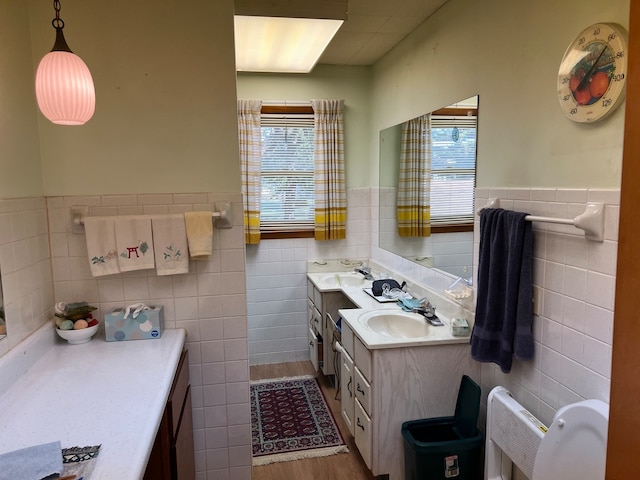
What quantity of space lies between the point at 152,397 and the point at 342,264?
8.85ft

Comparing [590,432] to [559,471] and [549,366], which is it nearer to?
[559,471]

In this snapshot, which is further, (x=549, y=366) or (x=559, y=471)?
(x=549, y=366)

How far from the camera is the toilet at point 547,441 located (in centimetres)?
142

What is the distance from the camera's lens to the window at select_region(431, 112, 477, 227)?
7.84ft

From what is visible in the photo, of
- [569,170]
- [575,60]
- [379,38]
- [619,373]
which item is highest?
[379,38]

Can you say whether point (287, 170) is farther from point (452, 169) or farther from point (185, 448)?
point (185, 448)

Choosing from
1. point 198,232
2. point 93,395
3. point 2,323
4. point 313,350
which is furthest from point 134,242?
point 313,350

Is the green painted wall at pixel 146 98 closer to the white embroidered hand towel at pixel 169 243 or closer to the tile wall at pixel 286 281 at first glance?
the white embroidered hand towel at pixel 169 243

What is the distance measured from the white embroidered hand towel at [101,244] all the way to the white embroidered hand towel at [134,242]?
2 cm

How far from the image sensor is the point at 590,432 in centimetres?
142

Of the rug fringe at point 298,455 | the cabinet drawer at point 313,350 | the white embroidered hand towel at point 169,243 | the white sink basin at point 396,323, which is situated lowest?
the rug fringe at point 298,455

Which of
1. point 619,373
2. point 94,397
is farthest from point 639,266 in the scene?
point 94,397

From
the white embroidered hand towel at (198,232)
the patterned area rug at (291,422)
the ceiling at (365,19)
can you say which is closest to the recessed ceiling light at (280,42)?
the ceiling at (365,19)

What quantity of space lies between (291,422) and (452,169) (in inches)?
77.0
